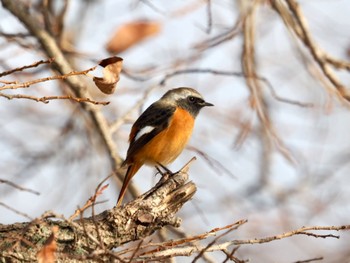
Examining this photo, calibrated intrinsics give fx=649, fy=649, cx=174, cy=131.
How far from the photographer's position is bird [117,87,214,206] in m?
5.63

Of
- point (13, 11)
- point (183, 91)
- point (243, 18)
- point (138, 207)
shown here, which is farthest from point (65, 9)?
point (138, 207)

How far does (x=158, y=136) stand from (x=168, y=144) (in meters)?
0.11

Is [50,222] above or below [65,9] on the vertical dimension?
below

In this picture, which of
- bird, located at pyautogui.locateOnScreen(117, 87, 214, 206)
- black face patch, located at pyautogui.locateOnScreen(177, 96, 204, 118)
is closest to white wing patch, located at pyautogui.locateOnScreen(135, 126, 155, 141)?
bird, located at pyautogui.locateOnScreen(117, 87, 214, 206)

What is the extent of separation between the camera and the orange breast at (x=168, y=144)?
223 inches

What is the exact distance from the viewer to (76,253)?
11.8 ft

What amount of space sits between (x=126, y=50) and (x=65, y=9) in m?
0.73

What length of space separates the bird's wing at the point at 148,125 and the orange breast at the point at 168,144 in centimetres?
4

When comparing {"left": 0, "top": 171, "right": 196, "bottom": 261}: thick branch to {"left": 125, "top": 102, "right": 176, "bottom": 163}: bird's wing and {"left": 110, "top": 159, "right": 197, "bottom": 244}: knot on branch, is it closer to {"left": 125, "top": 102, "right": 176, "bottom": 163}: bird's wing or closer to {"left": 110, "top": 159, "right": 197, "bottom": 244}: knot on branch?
{"left": 110, "top": 159, "right": 197, "bottom": 244}: knot on branch

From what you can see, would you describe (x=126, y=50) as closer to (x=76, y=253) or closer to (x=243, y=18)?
(x=243, y=18)

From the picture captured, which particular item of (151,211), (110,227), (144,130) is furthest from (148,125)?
(110,227)

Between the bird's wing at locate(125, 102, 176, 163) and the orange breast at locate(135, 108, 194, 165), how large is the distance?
40 mm

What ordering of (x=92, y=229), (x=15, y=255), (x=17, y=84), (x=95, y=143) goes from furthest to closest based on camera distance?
(x=95, y=143)
(x=92, y=229)
(x=15, y=255)
(x=17, y=84)

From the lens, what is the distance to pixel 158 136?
5703 mm
